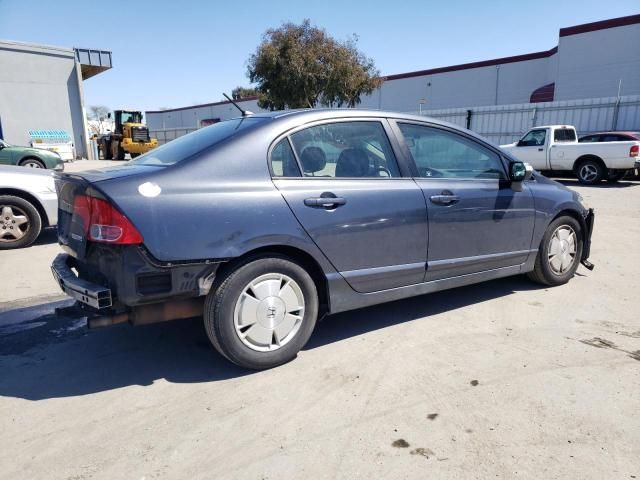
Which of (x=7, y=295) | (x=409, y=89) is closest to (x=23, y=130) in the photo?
(x=409, y=89)

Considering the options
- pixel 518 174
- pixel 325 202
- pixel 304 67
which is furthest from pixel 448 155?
pixel 304 67

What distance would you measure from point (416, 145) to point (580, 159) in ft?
42.7

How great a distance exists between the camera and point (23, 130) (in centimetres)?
2811

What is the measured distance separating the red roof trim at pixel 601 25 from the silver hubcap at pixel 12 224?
1107 inches

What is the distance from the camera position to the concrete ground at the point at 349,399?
220cm

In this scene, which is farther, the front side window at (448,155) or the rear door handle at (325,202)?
the front side window at (448,155)

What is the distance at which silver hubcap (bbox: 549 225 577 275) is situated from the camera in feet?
15.0

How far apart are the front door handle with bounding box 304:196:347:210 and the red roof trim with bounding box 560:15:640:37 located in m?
27.6

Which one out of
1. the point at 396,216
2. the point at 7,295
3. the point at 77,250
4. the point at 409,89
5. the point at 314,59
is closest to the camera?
the point at 77,250

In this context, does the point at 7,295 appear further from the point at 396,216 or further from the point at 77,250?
the point at 396,216

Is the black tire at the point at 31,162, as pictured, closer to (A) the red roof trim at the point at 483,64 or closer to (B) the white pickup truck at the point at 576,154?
(B) the white pickup truck at the point at 576,154

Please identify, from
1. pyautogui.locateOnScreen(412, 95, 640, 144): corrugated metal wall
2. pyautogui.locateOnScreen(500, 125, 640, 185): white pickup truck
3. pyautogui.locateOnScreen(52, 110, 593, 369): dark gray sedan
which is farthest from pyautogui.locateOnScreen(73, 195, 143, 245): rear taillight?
pyautogui.locateOnScreen(412, 95, 640, 144): corrugated metal wall

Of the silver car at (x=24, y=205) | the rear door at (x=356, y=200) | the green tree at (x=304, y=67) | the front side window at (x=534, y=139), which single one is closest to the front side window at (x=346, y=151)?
the rear door at (x=356, y=200)

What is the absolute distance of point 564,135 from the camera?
603 inches
